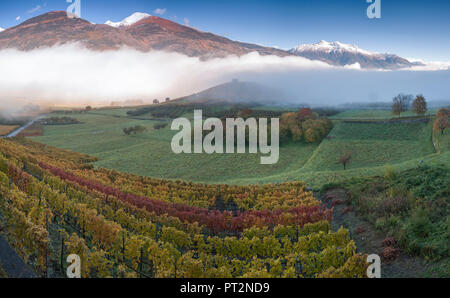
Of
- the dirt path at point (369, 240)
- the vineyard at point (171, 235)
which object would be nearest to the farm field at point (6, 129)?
the vineyard at point (171, 235)

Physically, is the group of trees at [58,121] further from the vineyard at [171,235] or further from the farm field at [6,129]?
the vineyard at [171,235]

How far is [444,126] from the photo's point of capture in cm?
6222

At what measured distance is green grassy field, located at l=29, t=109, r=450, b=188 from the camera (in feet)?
179

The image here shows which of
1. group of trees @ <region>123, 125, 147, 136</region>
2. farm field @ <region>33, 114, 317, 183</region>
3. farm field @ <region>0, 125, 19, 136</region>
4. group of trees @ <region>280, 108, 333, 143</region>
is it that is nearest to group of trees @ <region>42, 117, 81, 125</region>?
farm field @ <region>33, 114, 317, 183</region>

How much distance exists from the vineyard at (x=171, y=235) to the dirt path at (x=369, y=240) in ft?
5.27

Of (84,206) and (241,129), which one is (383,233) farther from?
(241,129)

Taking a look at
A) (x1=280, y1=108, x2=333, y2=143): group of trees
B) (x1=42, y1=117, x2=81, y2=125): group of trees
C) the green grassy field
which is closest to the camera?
the green grassy field

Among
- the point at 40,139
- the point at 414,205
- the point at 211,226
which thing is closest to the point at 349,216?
the point at 414,205

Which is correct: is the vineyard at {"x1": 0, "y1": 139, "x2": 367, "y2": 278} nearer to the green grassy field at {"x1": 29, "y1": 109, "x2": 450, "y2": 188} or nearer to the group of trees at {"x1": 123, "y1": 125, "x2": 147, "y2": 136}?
the green grassy field at {"x1": 29, "y1": 109, "x2": 450, "y2": 188}

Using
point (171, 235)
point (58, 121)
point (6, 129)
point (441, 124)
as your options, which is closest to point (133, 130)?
point (6, 129)

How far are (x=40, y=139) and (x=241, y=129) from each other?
66866mm

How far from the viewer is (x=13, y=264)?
14.6 m

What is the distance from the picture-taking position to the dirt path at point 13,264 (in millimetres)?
14049

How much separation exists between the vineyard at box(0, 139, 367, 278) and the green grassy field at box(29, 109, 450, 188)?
18.2m
